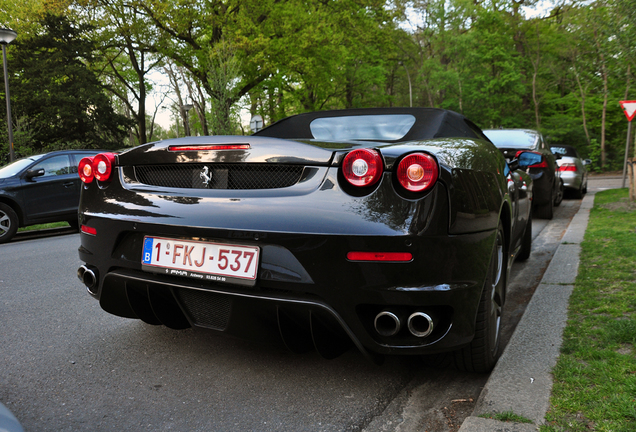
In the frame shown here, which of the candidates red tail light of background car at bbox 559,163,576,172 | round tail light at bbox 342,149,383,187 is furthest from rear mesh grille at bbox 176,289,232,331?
red tail light of background car at bbox 559,163,576,172

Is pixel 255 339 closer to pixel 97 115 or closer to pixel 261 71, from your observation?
pixel 261 71

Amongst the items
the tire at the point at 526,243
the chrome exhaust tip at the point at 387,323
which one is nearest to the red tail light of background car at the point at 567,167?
the tire at the point at 526,243

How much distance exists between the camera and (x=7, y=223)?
8.70 meters

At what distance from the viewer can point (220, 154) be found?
2.36 metres

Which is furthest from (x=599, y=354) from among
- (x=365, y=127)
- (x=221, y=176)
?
(x=221, y=176)

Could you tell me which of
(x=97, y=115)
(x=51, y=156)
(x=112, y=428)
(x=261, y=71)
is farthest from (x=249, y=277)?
(x=97, y=115)

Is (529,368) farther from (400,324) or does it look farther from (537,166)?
(537,166)

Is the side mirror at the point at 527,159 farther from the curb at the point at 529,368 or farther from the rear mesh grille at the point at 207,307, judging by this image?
the rear mesh grille at the point at 207,307

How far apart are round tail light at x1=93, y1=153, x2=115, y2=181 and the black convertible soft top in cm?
124

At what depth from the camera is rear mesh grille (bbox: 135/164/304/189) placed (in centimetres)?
221

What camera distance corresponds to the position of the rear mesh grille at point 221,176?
7.26ft

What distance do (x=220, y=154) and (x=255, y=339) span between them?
84 centimetres

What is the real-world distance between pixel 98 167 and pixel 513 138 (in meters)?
6.98

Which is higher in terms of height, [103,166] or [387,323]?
[103,166]
